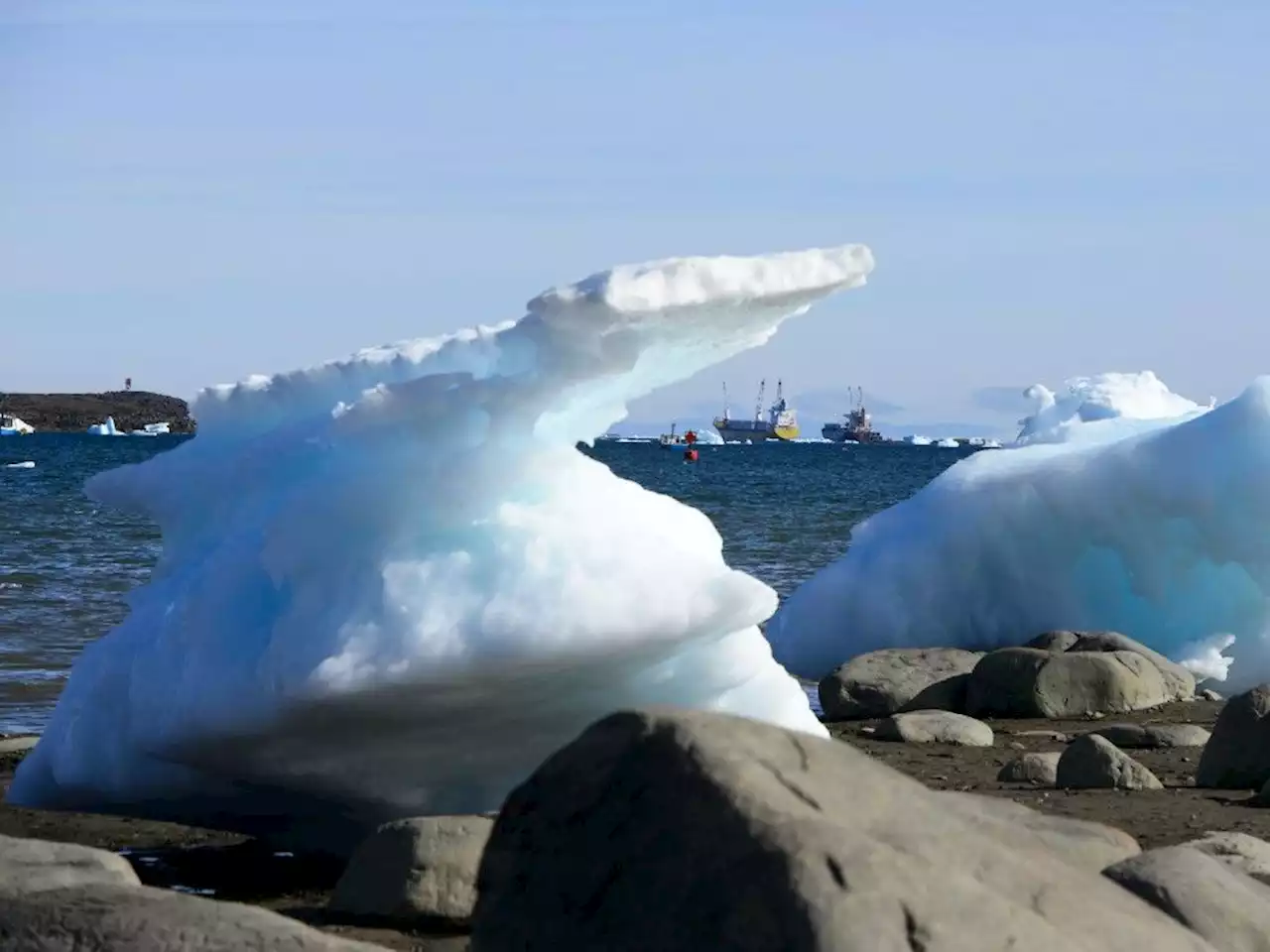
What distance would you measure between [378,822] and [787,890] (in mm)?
4233

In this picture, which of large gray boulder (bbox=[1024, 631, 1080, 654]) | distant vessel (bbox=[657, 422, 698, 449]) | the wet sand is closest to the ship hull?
distant vessel (bbox=[657, 422, 698, 449])

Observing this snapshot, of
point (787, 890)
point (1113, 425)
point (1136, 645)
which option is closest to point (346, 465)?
point (787, 890)

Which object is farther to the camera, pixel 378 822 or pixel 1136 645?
pixel 1136 645

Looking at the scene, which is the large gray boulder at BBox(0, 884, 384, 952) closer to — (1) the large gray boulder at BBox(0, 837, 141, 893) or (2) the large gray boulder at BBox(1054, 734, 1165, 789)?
(1) the large gray boulder at BBox(0, 837, 141, 893)

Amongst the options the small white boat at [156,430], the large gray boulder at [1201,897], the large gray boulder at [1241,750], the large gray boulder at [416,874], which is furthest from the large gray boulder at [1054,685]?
the small white boat at [156,430]

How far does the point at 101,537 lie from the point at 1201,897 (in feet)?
92.2

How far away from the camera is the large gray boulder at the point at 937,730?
11586 mm

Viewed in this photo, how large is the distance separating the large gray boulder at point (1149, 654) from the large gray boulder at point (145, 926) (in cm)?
993

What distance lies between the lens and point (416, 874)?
6.55m

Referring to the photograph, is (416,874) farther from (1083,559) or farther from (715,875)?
(1083,559)

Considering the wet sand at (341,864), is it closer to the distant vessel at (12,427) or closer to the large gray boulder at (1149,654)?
the large gray boulder at (1149,654)

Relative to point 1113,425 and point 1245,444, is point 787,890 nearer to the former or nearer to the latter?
point 1245,444

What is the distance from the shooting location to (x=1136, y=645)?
14.5 metres

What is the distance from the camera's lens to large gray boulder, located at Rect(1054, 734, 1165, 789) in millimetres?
9492
